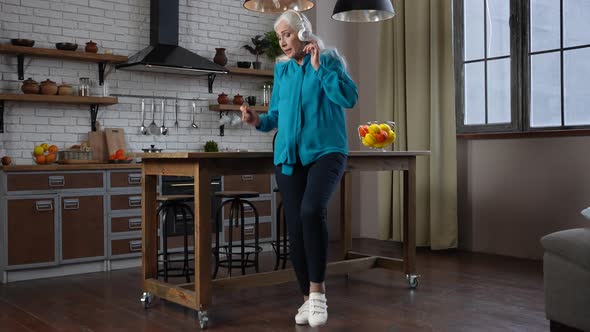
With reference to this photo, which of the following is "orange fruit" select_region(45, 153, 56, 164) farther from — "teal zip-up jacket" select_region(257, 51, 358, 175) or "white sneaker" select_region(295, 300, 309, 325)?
"white sneaker" select_region(295, 300, 309, 325)

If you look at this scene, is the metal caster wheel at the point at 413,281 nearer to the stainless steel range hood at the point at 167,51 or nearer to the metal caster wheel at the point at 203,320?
the metal caster wheel at the point at 203,320

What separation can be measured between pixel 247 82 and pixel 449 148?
2.15 metres

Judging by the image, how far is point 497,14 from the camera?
5.57 m

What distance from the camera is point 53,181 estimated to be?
15.6 ft

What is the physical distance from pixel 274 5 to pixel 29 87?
222 centimetres

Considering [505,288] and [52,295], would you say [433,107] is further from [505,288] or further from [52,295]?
[52,295]

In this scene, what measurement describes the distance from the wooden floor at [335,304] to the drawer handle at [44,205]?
50 centimetres

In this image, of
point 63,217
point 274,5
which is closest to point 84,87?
point 63,217

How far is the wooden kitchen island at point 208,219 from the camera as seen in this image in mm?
3250

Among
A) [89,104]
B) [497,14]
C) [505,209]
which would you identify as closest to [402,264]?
[505,209]

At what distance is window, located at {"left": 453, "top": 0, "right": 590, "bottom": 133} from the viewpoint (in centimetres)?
503

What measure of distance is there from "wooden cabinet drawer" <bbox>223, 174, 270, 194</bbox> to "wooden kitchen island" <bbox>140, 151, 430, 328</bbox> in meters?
1.39

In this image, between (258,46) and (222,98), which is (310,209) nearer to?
(222,98)

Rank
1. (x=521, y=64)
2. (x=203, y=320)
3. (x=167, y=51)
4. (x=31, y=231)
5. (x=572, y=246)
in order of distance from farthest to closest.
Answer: (x=167, y=51) → (x=521, y=64) → (x=31, y=231) → (x=203, y=320) → (x=572, y=246)
